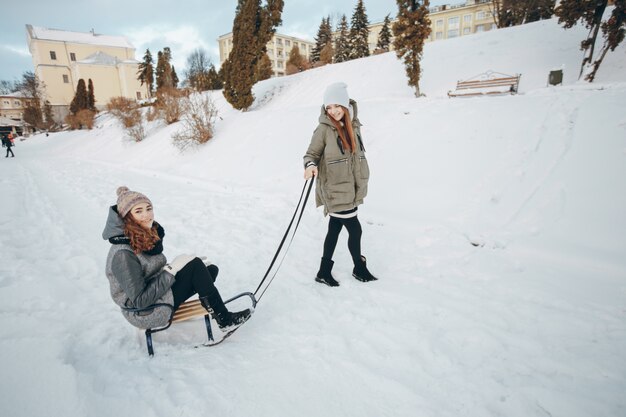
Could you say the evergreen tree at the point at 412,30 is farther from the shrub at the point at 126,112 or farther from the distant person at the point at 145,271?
the shrub at the point at 126,112

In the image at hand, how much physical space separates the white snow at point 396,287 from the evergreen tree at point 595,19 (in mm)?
3620

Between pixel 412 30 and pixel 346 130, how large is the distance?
31.3 feet

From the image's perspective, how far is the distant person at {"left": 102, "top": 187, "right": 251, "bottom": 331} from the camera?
1849 mm

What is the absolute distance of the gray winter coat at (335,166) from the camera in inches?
110

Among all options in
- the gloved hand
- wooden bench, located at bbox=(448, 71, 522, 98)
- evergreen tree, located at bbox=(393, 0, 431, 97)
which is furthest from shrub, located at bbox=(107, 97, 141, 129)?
the gloved hand

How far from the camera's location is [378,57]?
16.8 metres

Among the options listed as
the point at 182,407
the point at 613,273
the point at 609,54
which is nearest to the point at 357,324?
the point at 182,407

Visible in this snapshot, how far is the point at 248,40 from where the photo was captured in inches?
606

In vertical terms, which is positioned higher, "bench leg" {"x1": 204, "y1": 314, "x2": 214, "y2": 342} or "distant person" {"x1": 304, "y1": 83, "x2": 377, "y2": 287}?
"distant person" {"x1": 304, "y1": 83, "x2": 377, "y2": 287}

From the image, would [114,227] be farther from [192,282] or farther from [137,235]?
[192,282]

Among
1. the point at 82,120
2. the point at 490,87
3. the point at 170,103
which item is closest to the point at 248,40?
the point at 170,103

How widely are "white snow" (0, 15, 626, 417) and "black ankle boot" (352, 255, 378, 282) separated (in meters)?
0.09

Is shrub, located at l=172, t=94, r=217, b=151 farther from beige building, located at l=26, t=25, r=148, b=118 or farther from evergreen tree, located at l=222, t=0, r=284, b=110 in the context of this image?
beige building, located at l=26, t=25, r=148, b=118

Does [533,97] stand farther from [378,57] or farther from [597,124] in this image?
[378,57]
